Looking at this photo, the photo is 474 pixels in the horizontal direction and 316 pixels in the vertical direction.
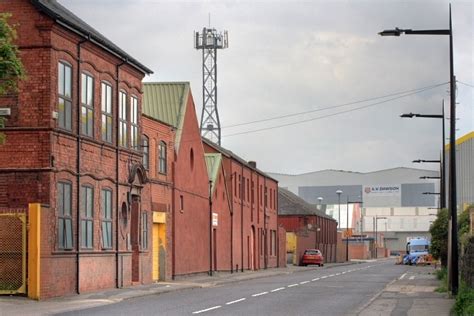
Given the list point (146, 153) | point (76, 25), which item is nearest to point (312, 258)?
point (146, 153)

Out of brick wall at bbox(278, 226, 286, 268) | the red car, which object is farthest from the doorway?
the red car

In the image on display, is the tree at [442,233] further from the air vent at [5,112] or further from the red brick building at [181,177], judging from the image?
the air vent at [5,112]

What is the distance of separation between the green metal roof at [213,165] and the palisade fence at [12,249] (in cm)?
2634

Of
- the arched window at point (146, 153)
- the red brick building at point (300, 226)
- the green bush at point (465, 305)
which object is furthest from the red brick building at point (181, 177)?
the red brick building at point (300, 226)

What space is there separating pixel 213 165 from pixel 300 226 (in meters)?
42.2

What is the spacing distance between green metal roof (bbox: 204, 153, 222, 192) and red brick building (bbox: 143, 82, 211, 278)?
243cm

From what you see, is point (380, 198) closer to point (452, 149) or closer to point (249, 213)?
point (249, 213)

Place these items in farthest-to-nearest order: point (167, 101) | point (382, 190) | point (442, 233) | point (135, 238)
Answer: point (382, 190) → point (167, 101) → point (442, 233) → point (135, 238)

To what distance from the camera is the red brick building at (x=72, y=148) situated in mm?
27656

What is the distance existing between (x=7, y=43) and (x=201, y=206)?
2895cm

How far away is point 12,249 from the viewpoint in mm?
26906

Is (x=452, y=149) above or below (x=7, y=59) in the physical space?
below

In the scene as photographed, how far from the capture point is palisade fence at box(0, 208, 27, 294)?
26.8m

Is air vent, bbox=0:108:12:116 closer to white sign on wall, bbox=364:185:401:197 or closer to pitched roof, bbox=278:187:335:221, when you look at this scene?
pitched roof, bbox=278:187:335:221
